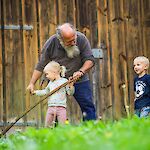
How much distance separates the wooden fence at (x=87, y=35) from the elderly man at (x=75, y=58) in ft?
4.48

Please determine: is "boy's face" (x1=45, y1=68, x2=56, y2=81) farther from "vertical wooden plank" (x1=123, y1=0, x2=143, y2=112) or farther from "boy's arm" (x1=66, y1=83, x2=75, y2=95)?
"vertical wooden plank" (x1=123, y1=0, x2=143, y2=112)

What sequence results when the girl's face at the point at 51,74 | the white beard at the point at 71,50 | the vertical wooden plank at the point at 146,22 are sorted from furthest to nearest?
the vertical wooden plank at the point at 146,22, the girl's face at the point at 51,74, the white beard at the point at 71,50

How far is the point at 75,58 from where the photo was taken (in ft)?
21.8

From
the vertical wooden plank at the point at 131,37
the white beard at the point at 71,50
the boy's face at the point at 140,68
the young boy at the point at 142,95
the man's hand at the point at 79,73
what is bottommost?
the young boy at the point at 142,95

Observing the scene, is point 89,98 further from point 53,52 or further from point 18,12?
point 18,12

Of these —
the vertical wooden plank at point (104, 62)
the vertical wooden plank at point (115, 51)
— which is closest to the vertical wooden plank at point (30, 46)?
the vertical wooden plank at point (104, 62)

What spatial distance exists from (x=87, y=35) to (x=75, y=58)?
5.84ft

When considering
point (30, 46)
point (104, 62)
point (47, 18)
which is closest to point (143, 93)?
point (104, 62)

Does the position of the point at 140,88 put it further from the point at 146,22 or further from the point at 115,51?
the point at 146,22

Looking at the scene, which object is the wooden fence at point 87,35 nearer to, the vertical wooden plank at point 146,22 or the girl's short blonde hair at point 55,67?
Answer: the vertical wooden plank at point 146,22

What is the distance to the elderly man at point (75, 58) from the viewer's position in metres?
6.55

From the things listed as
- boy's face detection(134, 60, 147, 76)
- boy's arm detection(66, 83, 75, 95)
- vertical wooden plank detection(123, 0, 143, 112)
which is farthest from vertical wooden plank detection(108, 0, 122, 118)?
boy's arm detection(66, 83, 75, 95)

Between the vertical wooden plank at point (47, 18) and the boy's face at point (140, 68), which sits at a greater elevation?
the vertical wooden plank at point (47, 18)

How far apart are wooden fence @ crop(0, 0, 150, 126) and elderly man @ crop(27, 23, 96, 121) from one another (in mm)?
→ 1367
